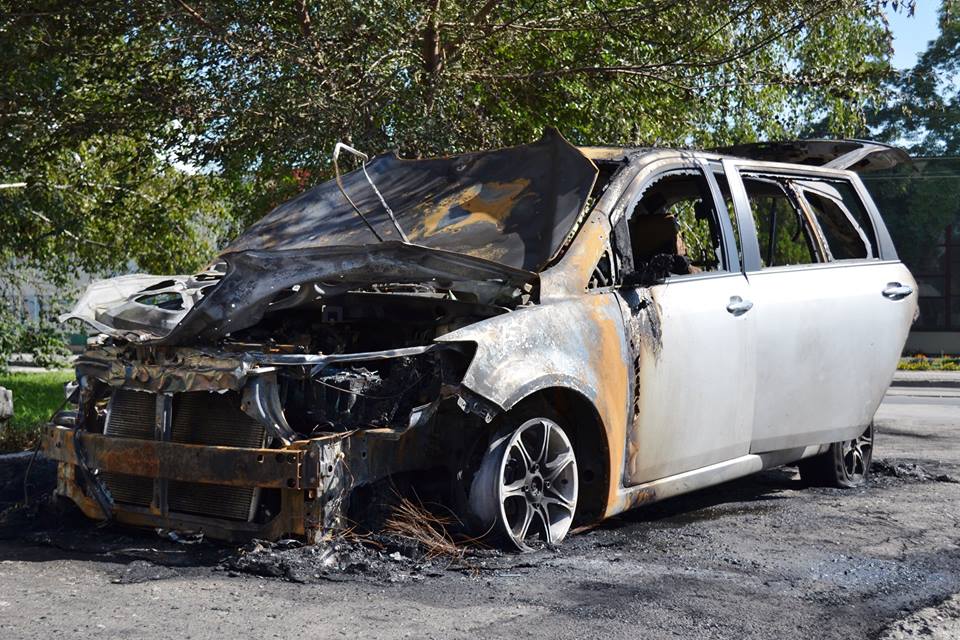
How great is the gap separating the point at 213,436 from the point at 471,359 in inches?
45.2

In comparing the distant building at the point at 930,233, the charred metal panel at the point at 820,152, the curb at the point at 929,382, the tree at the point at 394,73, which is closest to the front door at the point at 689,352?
the charred metal panel at the point at 820,152

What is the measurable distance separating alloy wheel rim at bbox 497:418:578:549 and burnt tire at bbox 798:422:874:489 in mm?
2437

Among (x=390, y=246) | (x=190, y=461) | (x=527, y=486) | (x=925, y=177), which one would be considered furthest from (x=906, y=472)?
(x=925, y=177)

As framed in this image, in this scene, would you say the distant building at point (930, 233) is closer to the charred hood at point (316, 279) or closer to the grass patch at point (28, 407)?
the grass patch at point (28, 407)

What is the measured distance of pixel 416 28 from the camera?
9.53 metres

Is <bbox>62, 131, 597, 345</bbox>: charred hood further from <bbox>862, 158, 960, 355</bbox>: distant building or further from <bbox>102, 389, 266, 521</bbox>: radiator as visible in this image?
<bbox>862, 158, 960, 355</bbox>: distant building

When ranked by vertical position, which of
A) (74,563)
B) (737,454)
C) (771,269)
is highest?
(771,269)

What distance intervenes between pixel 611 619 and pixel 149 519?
2211mm

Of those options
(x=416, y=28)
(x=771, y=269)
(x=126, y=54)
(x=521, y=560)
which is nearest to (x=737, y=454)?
(x=771, y=269)

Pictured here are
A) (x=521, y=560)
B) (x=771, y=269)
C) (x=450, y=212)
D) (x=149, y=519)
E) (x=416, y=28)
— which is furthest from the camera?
(x=416, y=28)

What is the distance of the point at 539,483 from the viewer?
518 cm

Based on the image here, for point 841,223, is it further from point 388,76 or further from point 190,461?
point 190,461

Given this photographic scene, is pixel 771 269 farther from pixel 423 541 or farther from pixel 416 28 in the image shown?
pixel 416 28

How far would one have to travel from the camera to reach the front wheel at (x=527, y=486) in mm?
4953
